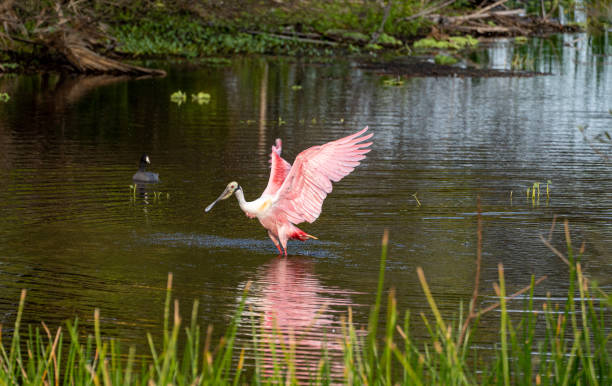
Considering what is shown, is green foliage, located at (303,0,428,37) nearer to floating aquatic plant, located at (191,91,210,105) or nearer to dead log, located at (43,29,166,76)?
dead log, located at (43,29,166,76)

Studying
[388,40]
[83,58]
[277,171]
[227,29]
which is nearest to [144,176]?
[277,171]

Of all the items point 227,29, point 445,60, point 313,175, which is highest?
point 227,29

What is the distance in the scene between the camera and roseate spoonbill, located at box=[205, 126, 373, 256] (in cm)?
970

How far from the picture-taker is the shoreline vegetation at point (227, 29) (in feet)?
104

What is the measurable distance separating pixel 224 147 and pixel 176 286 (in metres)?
8.54

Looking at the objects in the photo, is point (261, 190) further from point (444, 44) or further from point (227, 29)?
point (444, 44)

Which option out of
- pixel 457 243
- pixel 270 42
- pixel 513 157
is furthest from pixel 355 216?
pixel 270 42

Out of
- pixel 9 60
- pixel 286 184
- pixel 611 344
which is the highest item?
pixel 9 60

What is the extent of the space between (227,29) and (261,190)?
3051 centimetres

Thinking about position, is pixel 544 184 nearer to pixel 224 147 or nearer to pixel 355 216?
pixel 355 216

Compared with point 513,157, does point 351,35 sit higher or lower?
higher

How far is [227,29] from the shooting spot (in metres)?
42.8

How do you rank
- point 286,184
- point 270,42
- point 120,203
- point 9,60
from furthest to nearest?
1. point 270,42
2. point 9,60
3. point 120,203
4. point 286,184

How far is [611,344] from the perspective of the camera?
7.06 meters
